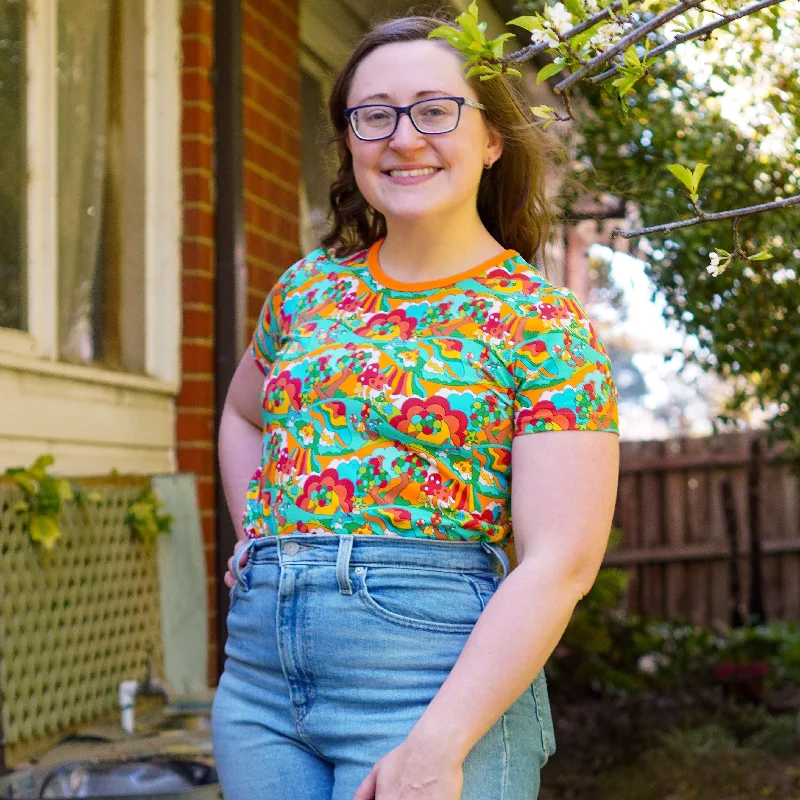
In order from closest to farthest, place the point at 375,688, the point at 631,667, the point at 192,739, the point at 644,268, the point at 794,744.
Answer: the point at 375,688 → the point at 192,739 → the point at 644,268 → the point at 794,744 → the point at 631,667

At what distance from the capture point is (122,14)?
3.86 m

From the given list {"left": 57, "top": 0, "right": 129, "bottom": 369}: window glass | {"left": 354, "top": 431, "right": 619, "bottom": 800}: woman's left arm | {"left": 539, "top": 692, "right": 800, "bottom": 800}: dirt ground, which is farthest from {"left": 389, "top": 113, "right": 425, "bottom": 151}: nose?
{"left": 539, "top": 692, "right": 800, "bottom": 800}: dirt ground

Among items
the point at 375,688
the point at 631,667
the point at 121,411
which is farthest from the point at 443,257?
the point at 631,667

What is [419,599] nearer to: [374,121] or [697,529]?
[374,121]

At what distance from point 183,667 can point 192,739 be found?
35.5 inches

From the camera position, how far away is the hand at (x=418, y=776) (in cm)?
142

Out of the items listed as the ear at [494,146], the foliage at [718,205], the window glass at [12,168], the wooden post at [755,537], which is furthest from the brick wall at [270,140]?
the wooden post at [755,537]

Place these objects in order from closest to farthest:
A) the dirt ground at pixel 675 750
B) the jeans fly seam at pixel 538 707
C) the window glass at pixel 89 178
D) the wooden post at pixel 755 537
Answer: the jeans fly seam at pixel 538 707 → the window glass at pixel 89 178 → the dirt ground at pixel 675 750 → the wooden post at pixel 755 537

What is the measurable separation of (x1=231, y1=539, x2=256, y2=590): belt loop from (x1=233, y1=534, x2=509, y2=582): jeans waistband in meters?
0.07

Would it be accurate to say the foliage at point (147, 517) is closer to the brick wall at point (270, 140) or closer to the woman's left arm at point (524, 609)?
the brick wall at point (270, 140)

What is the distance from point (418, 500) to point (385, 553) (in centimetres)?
8

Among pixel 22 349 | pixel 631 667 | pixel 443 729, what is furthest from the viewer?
pixel 631 667

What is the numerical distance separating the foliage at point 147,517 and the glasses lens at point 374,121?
7.07ft

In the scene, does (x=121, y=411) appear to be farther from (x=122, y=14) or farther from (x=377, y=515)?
(x=377, y=515)
